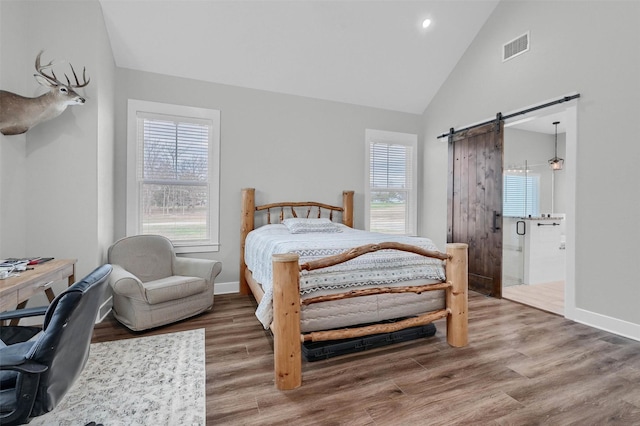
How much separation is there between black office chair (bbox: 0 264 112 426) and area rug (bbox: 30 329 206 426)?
1.94ft

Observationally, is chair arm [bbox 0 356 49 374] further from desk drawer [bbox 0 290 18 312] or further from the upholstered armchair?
the upholstered armchair

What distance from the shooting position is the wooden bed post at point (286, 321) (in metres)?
1.90

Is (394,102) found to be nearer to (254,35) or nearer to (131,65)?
(254,35)

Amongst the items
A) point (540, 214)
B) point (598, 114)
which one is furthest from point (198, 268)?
point (540, 214)

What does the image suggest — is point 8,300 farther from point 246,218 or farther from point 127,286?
point 246,218

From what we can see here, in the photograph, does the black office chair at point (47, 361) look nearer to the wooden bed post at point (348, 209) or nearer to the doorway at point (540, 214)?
the wooden bed post at point (348, 209)

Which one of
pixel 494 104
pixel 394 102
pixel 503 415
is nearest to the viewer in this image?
pixel 503 415

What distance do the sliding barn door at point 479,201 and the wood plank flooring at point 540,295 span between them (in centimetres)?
34

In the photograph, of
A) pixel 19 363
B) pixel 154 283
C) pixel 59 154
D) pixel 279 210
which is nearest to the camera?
pixel 19 363

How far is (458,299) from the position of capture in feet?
8.10

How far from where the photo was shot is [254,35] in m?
3.60

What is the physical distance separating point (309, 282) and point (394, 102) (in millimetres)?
3859

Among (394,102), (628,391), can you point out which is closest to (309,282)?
(628,391)

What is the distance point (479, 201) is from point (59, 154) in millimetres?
4992
